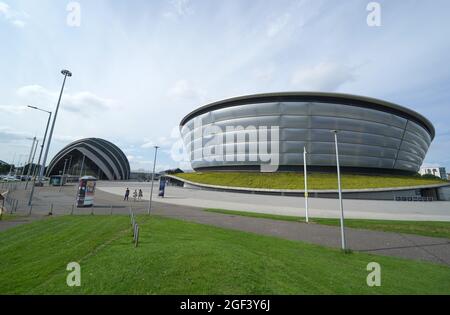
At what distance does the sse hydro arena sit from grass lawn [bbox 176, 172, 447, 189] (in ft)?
17.2

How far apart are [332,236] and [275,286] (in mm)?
8655

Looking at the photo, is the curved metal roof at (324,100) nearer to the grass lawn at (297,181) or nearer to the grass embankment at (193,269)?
the grass lawn at (297,181)

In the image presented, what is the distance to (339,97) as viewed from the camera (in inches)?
2089

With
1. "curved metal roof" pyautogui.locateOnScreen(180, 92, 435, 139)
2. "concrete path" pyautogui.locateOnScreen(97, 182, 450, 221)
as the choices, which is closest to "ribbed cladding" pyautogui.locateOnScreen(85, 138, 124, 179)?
"curved metal roof" pyautogui.locateOnScreen(180, 92, 435, 139)

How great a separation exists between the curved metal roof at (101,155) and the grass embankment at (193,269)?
9487 centimetres

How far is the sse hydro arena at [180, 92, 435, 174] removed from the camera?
169ft

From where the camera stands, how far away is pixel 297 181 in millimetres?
43281

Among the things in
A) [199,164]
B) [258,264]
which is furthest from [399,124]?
[258,264]

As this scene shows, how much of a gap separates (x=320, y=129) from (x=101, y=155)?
3657 inches

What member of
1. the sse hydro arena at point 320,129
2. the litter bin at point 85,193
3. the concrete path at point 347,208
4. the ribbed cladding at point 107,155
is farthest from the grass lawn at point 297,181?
the ribbed cladding at point 107,155

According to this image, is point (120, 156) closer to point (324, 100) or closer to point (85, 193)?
point (85, 193)

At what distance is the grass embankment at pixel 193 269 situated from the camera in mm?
4977

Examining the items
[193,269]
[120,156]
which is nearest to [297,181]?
[193,269]

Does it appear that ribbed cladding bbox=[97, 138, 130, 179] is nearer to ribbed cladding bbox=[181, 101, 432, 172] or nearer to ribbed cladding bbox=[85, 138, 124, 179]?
ribbed cladding bbox=[85, 138, 124, 179]
